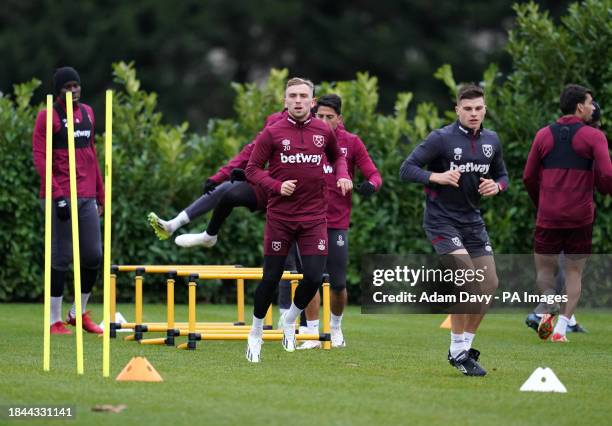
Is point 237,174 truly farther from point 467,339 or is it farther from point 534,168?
point 534,168

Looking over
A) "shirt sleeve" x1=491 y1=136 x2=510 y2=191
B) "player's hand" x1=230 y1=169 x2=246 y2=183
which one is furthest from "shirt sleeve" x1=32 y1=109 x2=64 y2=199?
"shirt sleeve" x1=491 y1=136 x2=510 y2=191

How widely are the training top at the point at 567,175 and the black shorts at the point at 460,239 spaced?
238cm

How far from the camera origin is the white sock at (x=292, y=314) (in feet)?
36.9

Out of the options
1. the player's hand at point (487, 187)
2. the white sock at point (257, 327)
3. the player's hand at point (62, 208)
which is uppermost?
the player's hand at point (487, 187)

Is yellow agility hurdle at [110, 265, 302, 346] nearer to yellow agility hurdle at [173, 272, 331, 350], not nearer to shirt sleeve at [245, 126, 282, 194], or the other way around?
yellow agility hurdle at [173, 272, 331, 350]

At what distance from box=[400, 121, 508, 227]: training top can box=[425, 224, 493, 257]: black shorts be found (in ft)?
0.13

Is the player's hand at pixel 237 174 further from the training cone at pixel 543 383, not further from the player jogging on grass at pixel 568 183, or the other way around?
the training cone at pixel 543 383

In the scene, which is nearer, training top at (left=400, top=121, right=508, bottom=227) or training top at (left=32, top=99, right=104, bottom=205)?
training top at (left=400, top=121, right=508, bottom=227)

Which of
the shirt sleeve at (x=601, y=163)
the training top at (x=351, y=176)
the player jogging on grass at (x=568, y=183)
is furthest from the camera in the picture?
the player jogging on grass at (x=568, y=183)

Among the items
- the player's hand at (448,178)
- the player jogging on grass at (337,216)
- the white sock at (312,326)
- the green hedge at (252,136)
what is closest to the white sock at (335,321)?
the player jogging on grass at (337,216)

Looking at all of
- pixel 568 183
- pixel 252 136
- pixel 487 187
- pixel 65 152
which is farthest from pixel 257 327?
pixel 252 136

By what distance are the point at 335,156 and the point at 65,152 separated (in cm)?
316

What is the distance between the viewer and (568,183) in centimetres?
1277

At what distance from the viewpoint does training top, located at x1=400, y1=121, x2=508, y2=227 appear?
413 inches
